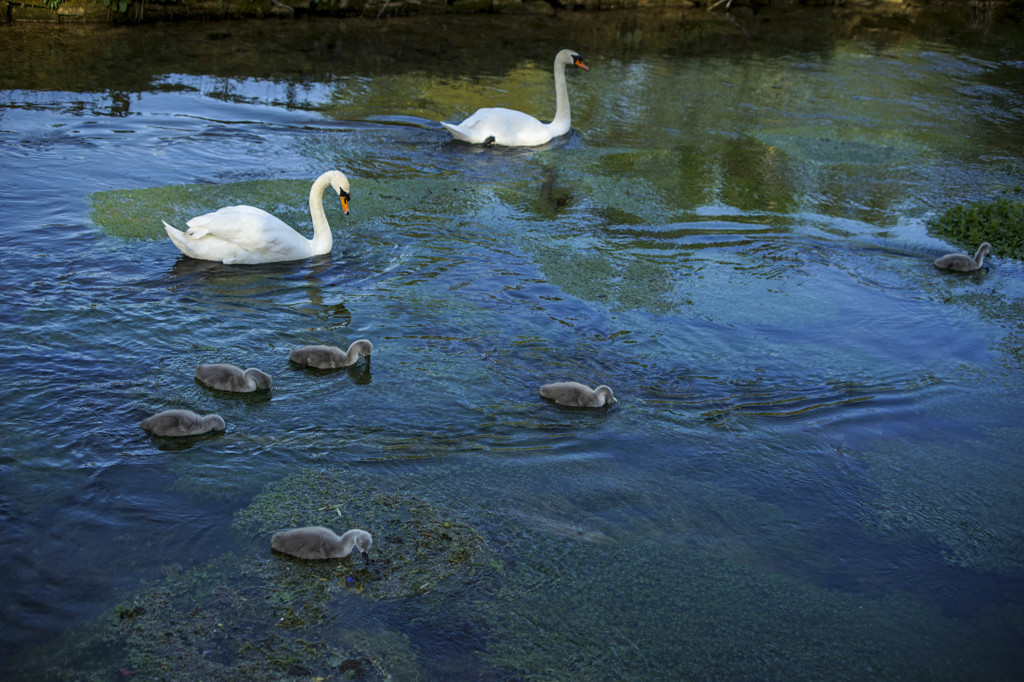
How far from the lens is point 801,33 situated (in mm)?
21484

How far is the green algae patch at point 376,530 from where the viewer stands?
3963 mm

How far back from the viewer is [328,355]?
18.6 feet

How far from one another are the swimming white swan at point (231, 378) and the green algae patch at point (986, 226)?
23.5 feet

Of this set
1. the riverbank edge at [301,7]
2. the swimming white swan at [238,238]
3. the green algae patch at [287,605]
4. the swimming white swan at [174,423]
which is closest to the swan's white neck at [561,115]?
the swimming white swan at [238,238]

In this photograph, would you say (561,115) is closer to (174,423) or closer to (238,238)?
(238,238)

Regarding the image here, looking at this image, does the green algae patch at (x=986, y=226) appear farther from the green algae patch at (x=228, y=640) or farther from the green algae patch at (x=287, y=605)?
the green algae patch at (x=228, y=640)

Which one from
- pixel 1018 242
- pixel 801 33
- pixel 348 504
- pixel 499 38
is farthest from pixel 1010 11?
pixel 348 504

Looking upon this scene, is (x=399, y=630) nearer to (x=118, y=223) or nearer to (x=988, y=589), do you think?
(x=988, y=589)

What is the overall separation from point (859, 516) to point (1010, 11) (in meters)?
26.8

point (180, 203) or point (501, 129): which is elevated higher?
point (501, 129)

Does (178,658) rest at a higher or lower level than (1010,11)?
lower

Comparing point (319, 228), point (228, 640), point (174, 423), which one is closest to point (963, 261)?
point (319, 228)

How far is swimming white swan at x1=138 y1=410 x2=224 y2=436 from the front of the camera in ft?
15.9

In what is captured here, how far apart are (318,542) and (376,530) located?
0.38 meters
